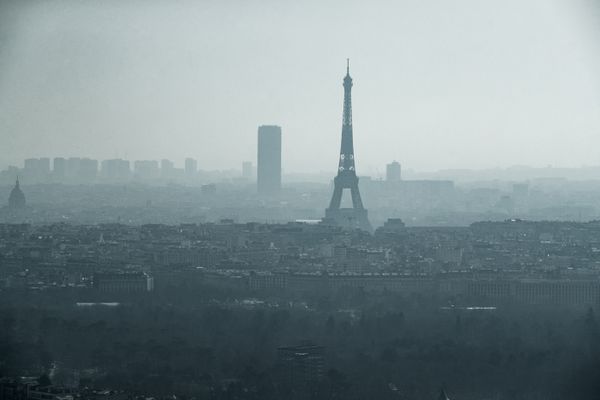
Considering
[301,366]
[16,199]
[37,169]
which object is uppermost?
[37,169]

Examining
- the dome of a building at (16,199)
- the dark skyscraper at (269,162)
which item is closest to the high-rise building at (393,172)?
the dark skyscraper at (269,162)

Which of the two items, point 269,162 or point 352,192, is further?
point 269,162

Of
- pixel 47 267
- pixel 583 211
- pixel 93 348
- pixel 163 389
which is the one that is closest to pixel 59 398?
pixel 163 389

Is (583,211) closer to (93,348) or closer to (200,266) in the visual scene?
(200,266)

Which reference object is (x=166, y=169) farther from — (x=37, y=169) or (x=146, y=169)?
(x=37, y=169)

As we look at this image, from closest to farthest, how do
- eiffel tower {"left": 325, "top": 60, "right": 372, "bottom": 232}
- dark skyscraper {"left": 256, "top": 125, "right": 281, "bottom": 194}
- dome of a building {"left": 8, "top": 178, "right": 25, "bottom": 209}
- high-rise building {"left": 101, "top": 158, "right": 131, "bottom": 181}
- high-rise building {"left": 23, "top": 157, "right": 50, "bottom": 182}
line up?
eiffel tower {"left": 325, "top": 60, "right": 372, "bottom": 232}, dome of a building {"left": 8, "top": 178, "right": 25, "bottom": 209}, high-rise building {"left": 23, "top": 157, "right": 50, "bottom": 182}, dark skyscraper {"left": 256, "top": 125, "right": 281, "bottom": 194}, high-rise building {"left": 101, "top": 158, "right": 131, "bottom": 181}

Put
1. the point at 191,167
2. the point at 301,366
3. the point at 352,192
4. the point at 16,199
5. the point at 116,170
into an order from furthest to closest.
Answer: the point at 191,167 → the point at 116,170 → the point at 16,199 → the point at 352,192 → the point at 301,366

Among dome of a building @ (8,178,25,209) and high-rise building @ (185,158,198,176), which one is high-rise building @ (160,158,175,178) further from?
dome of a building @ (8,178,25,209)

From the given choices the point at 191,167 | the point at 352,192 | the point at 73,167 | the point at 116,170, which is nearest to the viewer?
the point at 352,192

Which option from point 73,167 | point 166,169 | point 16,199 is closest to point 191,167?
point 166,169

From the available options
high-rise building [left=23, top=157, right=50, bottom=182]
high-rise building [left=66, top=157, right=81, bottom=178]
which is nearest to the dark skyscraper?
high-rise building [left=66, top=157, right=81, bottom=178]
